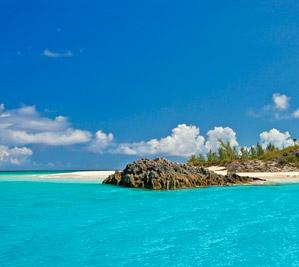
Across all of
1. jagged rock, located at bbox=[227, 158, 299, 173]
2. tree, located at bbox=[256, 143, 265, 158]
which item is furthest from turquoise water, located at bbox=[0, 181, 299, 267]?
tree, located at bbox=[256, 143, 265, 158]

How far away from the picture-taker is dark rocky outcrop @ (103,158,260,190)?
52562 millimetres

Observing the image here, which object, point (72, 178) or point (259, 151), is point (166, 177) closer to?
point (72, 178)

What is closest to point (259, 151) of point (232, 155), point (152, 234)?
point (232, 155)

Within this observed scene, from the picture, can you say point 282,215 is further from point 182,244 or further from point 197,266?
point 197,266

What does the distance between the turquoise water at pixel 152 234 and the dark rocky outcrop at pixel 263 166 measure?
5558 cm

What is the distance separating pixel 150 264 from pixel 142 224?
9.15 m

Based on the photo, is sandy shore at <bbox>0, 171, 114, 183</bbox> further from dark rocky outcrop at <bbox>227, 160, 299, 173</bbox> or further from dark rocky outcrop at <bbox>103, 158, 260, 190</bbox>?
dark rocky outcrop at <bbox>227, 160, 299, 173</bbox>

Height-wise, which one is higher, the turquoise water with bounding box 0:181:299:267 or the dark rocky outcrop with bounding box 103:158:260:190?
the dark rocky outcrop with bounding box 103:158:260:190

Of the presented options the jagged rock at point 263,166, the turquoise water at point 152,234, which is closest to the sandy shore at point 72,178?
the jagged rock at point 263,166

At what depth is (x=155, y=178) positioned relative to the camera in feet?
172

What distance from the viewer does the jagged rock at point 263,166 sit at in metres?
89.6

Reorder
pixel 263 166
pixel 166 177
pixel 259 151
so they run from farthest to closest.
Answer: pixel 259 151 → pixel 263 166 → pixel 166 177

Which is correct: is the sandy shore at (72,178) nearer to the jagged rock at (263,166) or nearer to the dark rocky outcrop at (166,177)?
the dark rocky outcrop at (166,177)

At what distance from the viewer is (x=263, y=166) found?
92688 millimetres
